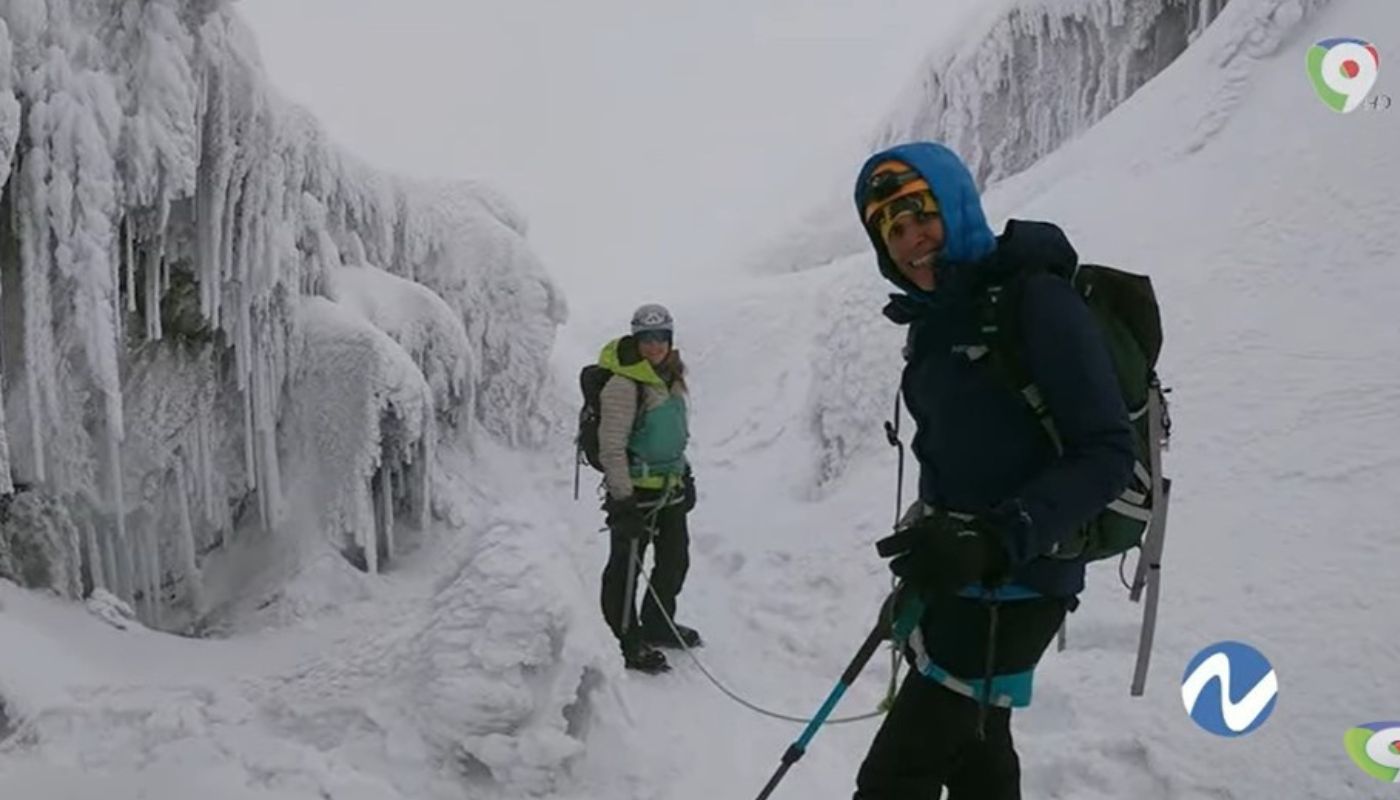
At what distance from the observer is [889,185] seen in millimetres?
2816

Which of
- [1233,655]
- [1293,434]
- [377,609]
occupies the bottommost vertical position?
[377,609]

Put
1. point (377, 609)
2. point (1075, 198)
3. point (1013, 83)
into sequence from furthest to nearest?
1. point (1013, 83)
2. point (1075, 198)
3. point (377, 609)

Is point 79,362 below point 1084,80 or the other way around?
below

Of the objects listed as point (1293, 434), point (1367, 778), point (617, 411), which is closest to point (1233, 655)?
point (1367, 778)

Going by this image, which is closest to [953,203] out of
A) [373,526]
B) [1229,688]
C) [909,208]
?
[909,208]

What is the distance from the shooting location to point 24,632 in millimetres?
4570

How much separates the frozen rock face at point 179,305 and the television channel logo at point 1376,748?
210 inches

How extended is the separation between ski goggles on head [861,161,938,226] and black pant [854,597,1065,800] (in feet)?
3.35

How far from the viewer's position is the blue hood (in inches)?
107

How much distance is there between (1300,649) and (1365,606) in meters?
0.39

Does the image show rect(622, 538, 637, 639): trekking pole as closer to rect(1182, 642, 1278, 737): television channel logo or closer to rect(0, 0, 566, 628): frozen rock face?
rect(0, 0, 566, 628): frozen rock face

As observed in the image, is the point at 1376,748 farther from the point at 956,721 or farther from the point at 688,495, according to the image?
the point at 688,495

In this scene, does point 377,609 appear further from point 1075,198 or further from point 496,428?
point 1075,198

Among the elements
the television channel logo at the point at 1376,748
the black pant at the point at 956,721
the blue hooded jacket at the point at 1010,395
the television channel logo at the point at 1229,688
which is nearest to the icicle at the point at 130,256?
the blue hooded jacket at the point at 1010,395
